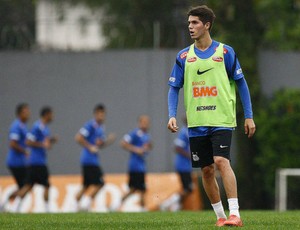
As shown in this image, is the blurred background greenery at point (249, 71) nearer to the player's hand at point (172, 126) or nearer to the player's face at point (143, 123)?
the player's face at point (143, 123)

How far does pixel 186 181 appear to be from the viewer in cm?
2602

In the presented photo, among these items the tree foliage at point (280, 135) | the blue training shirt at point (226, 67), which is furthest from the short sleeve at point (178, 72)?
the tree foliage at point (280, 135)

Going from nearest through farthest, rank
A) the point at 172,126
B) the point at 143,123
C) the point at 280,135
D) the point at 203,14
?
1. the point at 172,126
2. the point at 203,14
3. the point at 143,123
4. the point at 280,135

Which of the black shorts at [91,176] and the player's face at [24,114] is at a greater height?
the player's face at [24,114]

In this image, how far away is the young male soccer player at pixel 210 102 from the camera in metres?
11.4

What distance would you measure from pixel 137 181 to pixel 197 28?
545 inches

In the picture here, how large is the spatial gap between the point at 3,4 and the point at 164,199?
7740 millimetres

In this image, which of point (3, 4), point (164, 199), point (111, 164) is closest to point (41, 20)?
point (3, 4)

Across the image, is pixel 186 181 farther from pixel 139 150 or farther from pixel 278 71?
pixel 278 71

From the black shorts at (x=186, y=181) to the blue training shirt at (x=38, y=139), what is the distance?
3.81 m

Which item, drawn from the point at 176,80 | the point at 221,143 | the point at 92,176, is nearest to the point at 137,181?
the point at 92,176

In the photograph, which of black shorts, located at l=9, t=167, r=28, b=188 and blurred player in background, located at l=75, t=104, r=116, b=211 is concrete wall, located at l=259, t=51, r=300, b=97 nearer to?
blurred player in background, located at l=75, t=104, r=116, b=211

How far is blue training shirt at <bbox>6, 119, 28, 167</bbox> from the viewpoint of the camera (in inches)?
928

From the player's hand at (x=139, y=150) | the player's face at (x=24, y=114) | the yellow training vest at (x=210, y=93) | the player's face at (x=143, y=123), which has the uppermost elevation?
the yellow training vest at (x=210, y=93)
